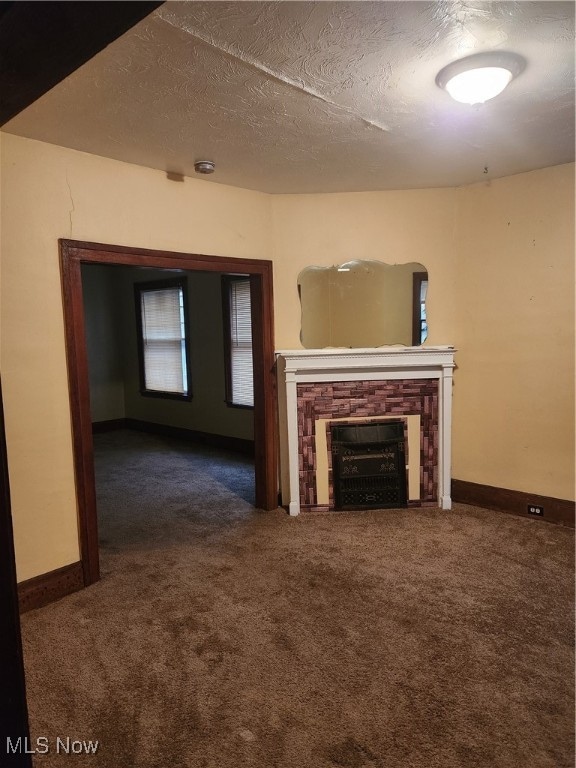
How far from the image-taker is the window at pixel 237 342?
18.8 feet

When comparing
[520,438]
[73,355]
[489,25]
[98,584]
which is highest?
[489,25]

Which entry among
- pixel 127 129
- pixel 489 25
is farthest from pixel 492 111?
pixel 127 129

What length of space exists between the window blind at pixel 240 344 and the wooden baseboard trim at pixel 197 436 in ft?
1.64

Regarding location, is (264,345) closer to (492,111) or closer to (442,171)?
(442,171)

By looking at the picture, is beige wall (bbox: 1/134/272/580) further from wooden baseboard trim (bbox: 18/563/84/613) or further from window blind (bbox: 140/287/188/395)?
window blind (bbox: 140/287/188/395)

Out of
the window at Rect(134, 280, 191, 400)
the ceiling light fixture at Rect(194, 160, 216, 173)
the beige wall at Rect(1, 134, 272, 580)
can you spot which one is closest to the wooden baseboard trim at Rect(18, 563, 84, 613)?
the beige wall at Rect(1, 134, 272, 580)

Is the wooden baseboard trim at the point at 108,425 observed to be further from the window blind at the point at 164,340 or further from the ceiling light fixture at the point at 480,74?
the ceiling light fixture at the point at 480,74

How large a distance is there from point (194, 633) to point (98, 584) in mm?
836

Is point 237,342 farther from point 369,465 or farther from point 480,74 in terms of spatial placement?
point 480,74

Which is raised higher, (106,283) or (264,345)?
(106,283)

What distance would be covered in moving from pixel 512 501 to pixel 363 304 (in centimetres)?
191

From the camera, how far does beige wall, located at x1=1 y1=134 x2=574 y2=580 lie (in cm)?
259

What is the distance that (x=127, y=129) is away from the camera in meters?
2.46

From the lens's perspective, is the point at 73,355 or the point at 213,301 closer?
the point at 73,355
